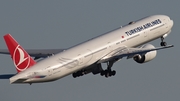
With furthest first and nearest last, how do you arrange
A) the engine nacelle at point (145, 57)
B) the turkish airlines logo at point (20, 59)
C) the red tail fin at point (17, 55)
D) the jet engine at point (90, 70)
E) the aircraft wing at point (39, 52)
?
the aircraft wing at point (39, 52)
the engine nacelle at point (145, 57)
the jet engine at point (90, 70)
the turkish airlines logo at point (20, 59)
the red tail fin at point (17, 55)

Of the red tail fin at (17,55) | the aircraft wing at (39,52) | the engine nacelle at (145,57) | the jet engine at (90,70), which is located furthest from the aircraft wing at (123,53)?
the red tail fin at (17,55)

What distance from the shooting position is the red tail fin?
11369 centimetres

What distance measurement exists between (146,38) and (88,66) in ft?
41.5

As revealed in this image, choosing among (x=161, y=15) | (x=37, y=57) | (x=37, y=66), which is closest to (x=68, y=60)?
(x=37, y=66)

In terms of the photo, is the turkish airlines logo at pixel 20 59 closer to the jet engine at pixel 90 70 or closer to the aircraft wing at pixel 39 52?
the jet engine at pixel 90 70

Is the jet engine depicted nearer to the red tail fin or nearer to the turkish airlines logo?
the red tail fin

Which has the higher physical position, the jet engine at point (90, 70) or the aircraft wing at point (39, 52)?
the aircraft wing at point (39, 52)

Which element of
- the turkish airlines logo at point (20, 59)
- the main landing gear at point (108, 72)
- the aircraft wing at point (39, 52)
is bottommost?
the turkish airlines logo at point (20, 59)

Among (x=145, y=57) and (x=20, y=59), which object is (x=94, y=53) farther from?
(x=20, y=59)

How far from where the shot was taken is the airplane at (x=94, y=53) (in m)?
114

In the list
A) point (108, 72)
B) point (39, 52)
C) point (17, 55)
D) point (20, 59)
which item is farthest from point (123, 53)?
point (17, 55)

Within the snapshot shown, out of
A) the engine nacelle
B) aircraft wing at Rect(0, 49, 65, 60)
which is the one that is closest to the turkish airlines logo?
aircraft wing at Rect(0, 49, 65, 60)

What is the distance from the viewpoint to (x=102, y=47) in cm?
12281

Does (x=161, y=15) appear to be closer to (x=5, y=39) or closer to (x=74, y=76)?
(x=74, y=76)
